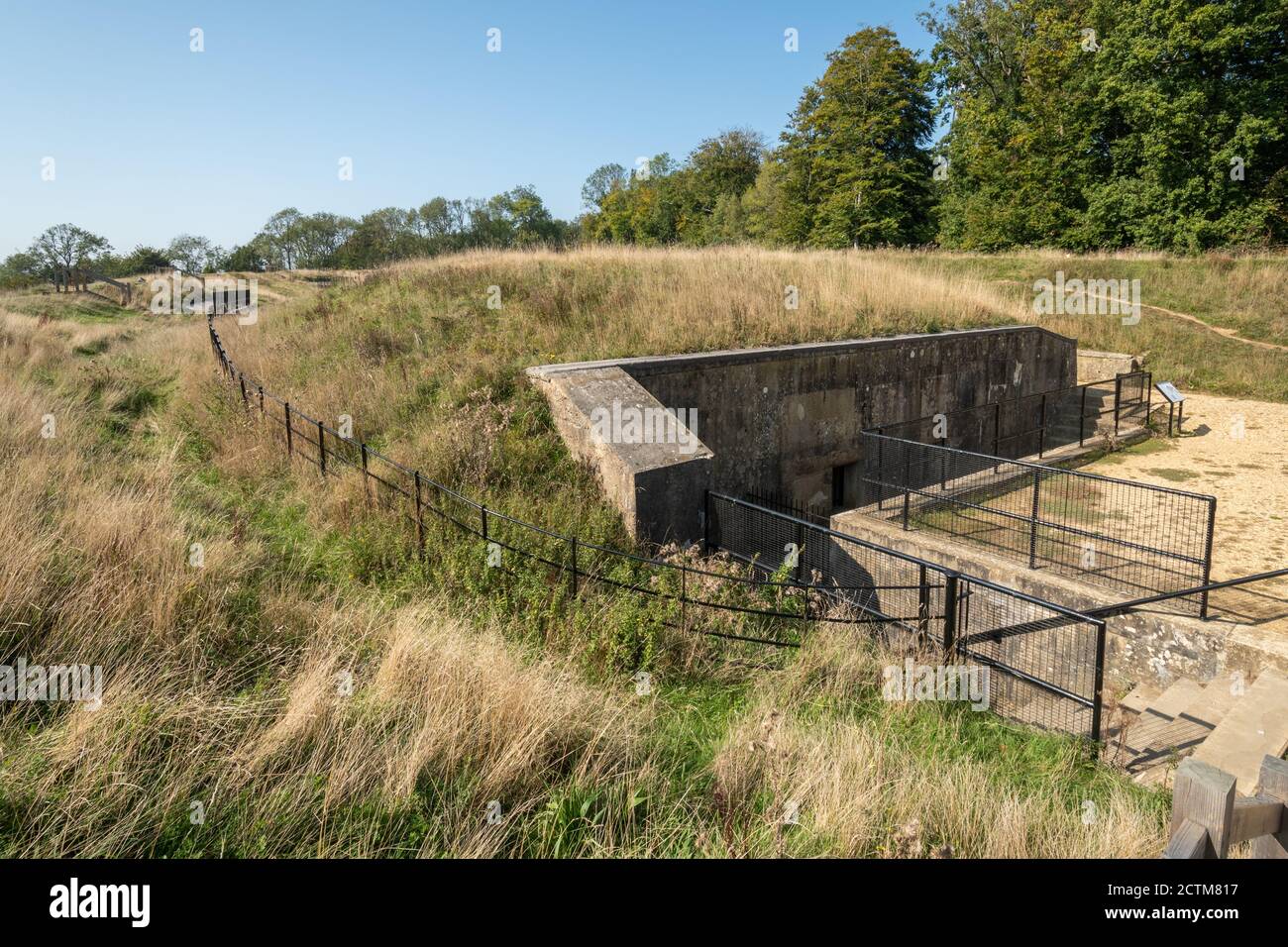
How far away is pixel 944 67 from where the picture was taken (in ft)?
147

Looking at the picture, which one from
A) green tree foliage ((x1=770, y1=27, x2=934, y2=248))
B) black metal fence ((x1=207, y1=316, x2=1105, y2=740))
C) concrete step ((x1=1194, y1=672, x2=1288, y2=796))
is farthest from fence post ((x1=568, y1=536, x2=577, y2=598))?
green tree foliage ((x1=770, y1=27, x2=934, y2=248))

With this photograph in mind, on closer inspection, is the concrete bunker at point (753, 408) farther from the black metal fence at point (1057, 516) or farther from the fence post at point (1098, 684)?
the fence post at point (1098, 684)

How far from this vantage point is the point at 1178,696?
6934 mm

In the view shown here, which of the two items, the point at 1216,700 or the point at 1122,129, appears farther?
the point at 1122,129

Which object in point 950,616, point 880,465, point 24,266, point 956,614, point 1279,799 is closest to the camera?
point 1279,799

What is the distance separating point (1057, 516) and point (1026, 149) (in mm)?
33463

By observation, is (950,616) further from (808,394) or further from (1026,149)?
(1026,149)

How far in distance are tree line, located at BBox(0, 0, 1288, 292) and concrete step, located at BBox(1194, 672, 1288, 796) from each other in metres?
18.1

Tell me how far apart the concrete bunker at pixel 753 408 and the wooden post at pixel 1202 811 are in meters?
5.78

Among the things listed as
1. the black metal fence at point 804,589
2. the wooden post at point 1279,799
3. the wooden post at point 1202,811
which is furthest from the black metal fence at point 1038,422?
the wooden post at point 1202,811

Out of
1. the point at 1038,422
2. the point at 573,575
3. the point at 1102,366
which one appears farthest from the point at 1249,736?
the point at 1102,366

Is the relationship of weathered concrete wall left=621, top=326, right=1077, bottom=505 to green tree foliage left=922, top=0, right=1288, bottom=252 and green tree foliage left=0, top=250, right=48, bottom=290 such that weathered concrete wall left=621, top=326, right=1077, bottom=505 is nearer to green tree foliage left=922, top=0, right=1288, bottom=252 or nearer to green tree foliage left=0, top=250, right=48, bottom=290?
green tree foliage left=922, top=0, right=1288, bottom=252

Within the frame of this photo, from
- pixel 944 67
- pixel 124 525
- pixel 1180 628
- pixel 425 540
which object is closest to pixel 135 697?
pixel 124 525

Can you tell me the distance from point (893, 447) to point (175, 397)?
12.6 m
